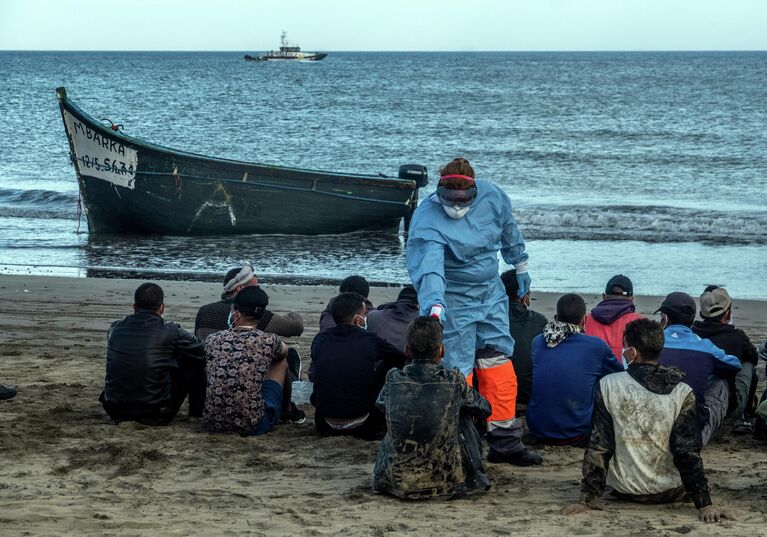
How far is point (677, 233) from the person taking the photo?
741 inches

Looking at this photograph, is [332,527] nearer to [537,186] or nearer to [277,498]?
[277,498]

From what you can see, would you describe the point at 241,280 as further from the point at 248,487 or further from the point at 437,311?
the point at 437,311

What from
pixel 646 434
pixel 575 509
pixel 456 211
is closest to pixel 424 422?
pixel 575 509

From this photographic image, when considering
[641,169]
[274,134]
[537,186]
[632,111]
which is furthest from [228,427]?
[632,111]

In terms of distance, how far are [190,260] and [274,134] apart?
99.4ft

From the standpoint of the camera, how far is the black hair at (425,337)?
4.59 m

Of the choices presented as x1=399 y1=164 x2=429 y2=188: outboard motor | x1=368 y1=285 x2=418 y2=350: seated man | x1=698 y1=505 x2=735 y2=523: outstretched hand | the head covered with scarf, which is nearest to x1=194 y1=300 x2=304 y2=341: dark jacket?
the head covered with scarf

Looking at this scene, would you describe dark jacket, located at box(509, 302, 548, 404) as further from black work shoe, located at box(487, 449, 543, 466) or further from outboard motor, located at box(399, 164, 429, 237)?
outboard motor, located at box(399, 164, 429, 237)

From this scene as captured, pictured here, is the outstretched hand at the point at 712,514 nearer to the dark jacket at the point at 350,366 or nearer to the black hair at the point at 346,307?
the dark jacket at the point at 350,366

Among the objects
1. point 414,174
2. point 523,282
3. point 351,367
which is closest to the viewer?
point 523,282

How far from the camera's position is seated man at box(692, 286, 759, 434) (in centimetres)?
602

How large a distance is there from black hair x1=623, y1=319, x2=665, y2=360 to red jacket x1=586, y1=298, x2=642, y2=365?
2.01 m

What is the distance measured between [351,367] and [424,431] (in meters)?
1.18

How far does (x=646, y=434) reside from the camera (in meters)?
4.34
